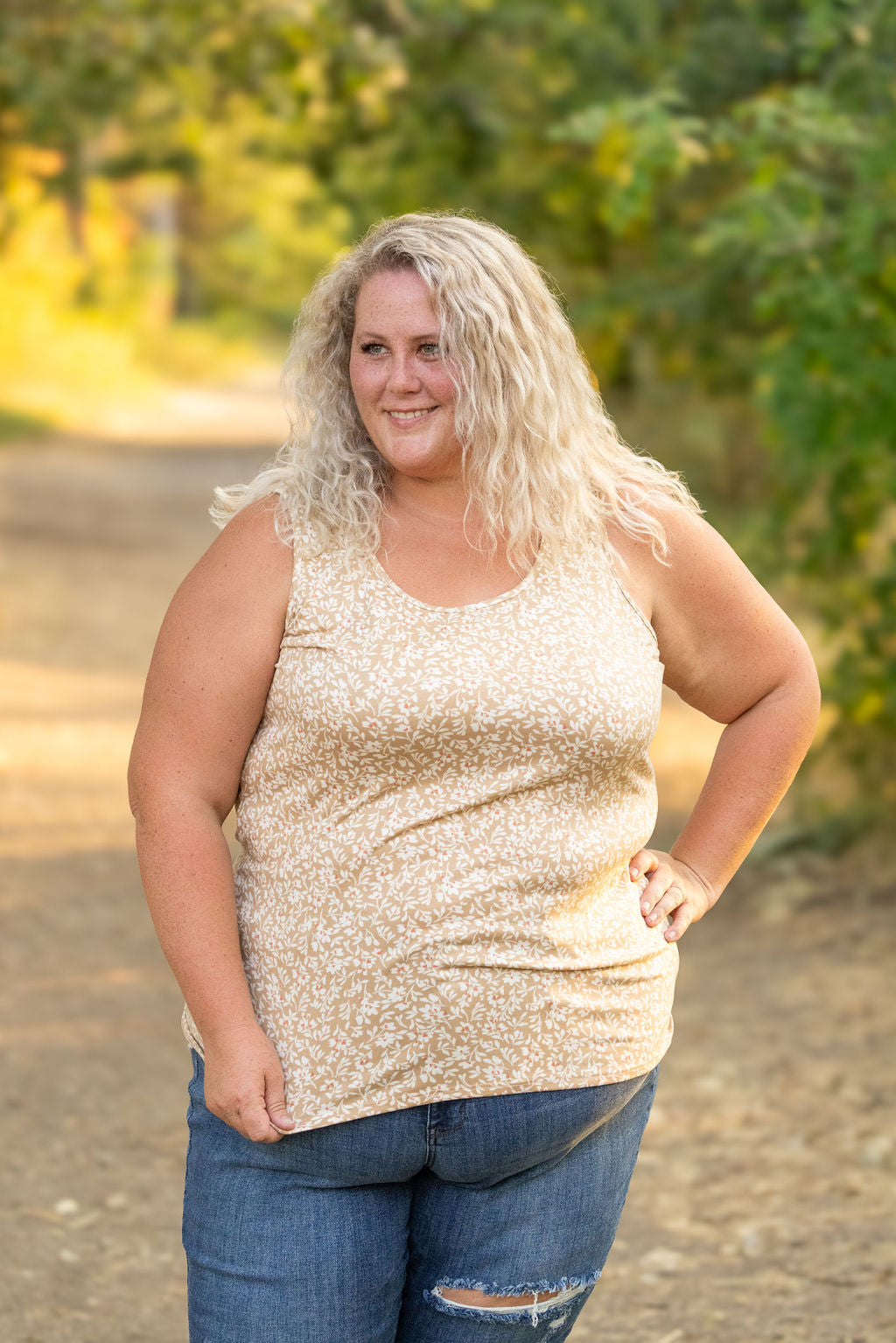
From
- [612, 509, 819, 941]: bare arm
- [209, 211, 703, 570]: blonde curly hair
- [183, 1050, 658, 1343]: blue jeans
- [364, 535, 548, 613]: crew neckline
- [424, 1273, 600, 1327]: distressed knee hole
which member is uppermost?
[209, 211, 703, 570]: blonde curly hair

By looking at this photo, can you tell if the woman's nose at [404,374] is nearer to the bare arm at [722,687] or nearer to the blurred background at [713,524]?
the bare arm at [722,687]

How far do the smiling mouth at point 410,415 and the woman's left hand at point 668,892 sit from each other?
0.64 m

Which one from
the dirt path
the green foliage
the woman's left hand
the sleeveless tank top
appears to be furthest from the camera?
the green foliage

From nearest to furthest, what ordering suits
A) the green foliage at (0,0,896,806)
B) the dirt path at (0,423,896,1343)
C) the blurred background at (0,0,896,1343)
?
1. the dirt path at (0,423,896,1343)
2. the blurred background at (0,0,896,1343)
3. the green foliage at (0,0,896,806)

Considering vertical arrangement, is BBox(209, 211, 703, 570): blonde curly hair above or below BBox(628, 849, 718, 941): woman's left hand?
above

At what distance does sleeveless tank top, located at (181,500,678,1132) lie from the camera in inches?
72.9

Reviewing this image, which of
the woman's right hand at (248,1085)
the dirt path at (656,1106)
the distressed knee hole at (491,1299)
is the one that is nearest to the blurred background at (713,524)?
the dirt path at (656,1106)

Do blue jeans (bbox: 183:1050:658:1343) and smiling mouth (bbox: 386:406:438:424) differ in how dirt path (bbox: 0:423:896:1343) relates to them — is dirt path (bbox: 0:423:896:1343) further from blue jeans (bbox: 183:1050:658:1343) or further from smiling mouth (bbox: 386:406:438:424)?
smiling mouth (bbox: 386:406:438:424)

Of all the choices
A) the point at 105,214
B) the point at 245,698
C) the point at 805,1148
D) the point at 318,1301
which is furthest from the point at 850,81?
the point at 105,214

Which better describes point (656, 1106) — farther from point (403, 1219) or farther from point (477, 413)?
point (477, 413)

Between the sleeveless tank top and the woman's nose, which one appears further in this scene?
the woman's nose

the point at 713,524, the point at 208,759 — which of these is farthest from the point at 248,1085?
the point at 713,524

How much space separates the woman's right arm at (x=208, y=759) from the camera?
190 cm

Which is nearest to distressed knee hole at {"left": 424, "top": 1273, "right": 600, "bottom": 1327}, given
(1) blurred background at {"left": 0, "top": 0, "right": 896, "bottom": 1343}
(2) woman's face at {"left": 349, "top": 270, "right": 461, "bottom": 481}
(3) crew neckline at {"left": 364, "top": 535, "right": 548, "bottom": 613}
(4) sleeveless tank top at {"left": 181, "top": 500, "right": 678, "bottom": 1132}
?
(4) sleeveless tank top at {"left": 181, "top": 500, "right": 678, "bottom": 1132}
